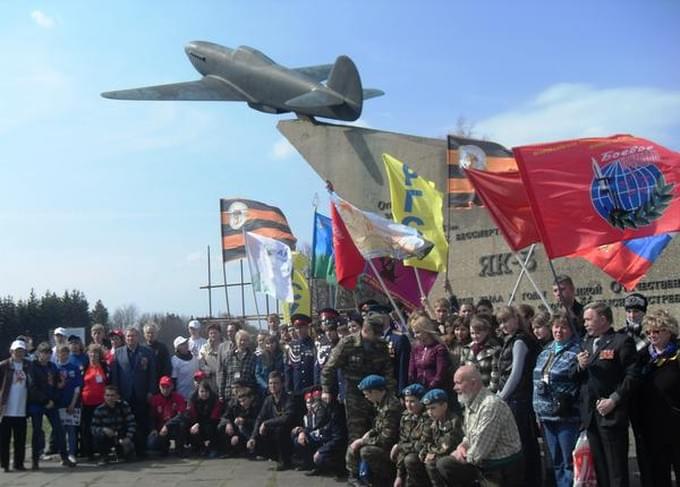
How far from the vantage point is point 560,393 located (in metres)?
6.72

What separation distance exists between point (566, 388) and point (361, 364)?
2507mm

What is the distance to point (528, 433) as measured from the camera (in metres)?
7.29

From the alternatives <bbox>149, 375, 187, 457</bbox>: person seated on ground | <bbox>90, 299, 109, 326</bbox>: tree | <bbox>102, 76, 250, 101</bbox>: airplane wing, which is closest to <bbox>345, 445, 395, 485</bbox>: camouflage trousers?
<bbox>149, 375, 187, 457</bbox>: person seated on ground

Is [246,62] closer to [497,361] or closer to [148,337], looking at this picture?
[148,337]

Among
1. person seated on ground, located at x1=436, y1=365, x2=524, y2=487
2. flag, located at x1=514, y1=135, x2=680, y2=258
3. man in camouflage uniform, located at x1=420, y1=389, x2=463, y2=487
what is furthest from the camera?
flag, located at x1=514, y1=135, x2=680, y2=258

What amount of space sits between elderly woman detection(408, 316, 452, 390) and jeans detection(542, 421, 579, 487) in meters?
1.22

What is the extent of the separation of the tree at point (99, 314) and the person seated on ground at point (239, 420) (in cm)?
4722

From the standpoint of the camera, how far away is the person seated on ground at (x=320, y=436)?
9.15 m

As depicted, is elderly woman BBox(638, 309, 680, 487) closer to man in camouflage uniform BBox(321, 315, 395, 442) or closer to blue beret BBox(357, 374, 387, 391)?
blue beret BBox(357, 374, 387, 391)

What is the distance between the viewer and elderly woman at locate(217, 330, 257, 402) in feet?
35.4

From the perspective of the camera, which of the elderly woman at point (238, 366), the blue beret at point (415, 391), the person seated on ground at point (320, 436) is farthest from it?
the elderly woman at point (238, 366)

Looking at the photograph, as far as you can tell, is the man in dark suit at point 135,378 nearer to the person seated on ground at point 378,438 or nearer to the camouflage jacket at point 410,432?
the person seated on ground at point 378,438

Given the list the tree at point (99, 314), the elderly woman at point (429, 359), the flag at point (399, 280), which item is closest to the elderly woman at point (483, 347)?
the elderly woman at point (429, 359)

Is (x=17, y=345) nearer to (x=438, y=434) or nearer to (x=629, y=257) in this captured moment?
(x=438, y=434)
